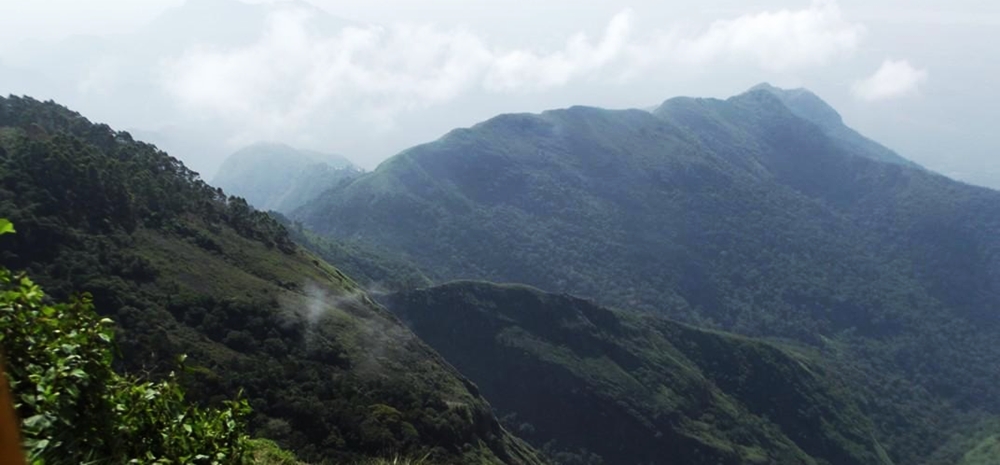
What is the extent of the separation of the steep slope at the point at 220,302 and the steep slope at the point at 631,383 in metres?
43.2

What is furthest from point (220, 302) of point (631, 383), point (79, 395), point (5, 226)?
point (631, 383)

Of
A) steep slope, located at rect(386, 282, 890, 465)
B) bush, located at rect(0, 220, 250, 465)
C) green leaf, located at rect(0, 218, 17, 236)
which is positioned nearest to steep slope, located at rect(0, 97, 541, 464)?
steep slope, located at rect(386, 282, 890, 465)

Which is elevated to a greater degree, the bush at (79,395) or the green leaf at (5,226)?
the green leaf at (5,226)

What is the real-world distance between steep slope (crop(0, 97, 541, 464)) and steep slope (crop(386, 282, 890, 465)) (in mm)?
43229

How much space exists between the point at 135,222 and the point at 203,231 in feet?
30.0

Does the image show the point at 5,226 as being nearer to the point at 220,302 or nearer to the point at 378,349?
the point at 220,302

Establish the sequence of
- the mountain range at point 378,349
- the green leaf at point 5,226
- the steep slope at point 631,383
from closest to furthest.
A: 1. the green leaf at point 5,226
2. the mountain range at point 378,349
3. the steep slope at point 631,383

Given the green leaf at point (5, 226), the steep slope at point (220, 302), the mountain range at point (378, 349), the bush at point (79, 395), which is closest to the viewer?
the green leaf at point (5, 226)

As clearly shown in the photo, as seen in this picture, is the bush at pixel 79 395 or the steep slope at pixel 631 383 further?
the steep slope at pixel 631 383

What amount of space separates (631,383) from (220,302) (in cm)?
9168

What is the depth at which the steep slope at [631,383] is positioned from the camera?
431ft

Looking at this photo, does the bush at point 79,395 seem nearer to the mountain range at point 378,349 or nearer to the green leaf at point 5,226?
the green leaf at point 5,226

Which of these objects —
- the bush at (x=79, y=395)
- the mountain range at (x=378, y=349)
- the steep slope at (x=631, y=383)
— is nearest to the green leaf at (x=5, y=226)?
the bush at (x=79, y=395)

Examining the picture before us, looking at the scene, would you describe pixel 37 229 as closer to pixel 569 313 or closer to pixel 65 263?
pixel 65 263
